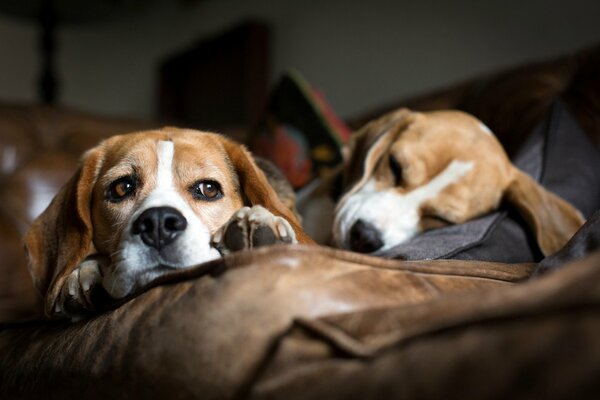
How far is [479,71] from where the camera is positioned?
3.87m

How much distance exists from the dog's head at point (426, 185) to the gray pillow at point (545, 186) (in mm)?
96

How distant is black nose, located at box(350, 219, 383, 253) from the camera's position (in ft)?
6.43

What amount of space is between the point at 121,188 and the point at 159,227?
0.29m

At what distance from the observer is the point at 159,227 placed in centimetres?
139

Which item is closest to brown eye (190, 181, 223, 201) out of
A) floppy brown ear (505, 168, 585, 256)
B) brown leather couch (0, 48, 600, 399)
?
brown leather couch (0, 48, 600, 399)

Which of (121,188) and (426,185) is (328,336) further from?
(426,185)

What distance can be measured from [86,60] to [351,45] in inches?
178

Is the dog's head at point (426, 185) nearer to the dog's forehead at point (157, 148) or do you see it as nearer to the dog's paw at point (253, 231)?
the dog's forehead at point (157, 148)

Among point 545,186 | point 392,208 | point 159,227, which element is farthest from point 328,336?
point 545,186

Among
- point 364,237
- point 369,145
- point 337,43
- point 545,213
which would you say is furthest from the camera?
point 337,43

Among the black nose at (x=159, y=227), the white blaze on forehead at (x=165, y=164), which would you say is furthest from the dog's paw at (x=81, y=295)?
the white blaze on forehead at (x=165, y=164)

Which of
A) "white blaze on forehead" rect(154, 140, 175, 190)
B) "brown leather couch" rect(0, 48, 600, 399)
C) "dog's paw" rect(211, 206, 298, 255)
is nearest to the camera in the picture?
"brown leather couch" rect(0, 48, 600, 399)

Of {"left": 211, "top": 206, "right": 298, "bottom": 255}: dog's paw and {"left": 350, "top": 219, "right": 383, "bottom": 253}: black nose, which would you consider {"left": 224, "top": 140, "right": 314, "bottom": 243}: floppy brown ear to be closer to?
{"left": 211, "top": 206, "right": 298, "bottom": 255}: dog's paw

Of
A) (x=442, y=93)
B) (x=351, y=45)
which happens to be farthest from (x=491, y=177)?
(x=351, y=45)
